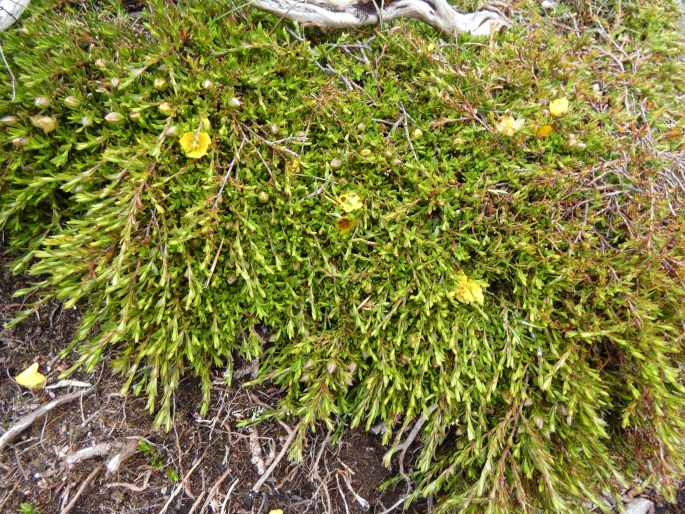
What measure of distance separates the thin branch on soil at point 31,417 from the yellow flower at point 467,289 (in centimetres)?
190

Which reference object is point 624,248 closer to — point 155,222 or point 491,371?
point 491,371

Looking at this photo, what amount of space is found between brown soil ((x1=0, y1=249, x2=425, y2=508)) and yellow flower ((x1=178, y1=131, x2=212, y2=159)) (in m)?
1.04

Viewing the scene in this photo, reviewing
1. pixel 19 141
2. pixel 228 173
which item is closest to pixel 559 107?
pixel 228 173

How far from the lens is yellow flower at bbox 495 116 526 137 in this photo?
7.56 ft

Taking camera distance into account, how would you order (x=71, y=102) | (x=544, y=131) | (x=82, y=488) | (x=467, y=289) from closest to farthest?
(x=71, y=102), (x=82, y=488), (x=467, y=289), (x=544, y=131)

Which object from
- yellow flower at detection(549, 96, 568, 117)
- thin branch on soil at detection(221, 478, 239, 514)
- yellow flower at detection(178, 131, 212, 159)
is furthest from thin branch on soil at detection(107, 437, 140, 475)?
yellow flower at detection(549, 96, 568, 117)

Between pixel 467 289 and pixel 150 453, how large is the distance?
70.3 inches

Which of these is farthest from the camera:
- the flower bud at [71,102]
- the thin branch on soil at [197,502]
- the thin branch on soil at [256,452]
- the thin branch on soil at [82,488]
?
the thin branch on soil at [256,452]

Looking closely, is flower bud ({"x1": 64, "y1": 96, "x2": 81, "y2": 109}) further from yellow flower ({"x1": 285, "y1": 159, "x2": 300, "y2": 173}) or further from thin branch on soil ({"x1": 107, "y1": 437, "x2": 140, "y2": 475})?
thin branch on soil ({"x1": 107, "y1": 437, "x2": 140, "y2": 475})

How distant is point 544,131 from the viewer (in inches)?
92.9

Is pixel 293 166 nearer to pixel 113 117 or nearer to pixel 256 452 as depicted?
pixel 113 117

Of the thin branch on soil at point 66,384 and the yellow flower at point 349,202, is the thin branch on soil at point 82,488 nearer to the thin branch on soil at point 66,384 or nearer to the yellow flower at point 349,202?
the thin branch on soil at point 66,384

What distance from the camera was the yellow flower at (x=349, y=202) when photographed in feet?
7.23

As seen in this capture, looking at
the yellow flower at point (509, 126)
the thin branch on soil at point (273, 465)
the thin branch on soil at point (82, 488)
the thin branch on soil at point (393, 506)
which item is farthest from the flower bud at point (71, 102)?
the thin branch on soil at point (393, 506)
